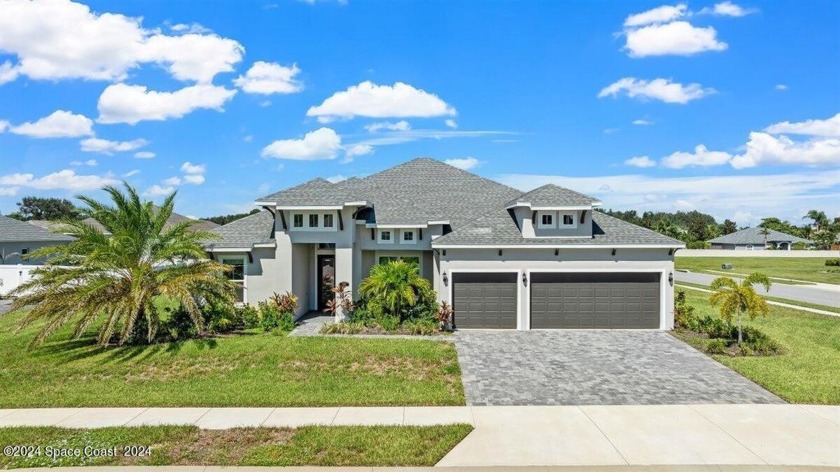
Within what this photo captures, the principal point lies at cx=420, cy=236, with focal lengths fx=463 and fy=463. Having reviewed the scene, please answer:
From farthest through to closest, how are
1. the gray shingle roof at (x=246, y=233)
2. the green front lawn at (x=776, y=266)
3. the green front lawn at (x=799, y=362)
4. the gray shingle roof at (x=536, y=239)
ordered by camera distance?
1. the green front lawn at (x=776, y=266)
2. the gray shingle roof at (x=246, y=233)
3. the gray shingle roof at (x=536, y=239)
4. the green front lawn at (x=799, y=362)

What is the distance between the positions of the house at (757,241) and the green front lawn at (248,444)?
8359 centimetres

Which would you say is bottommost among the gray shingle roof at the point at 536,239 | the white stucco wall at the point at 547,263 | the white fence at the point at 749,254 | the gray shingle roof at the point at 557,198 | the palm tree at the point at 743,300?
the white fence at the point at 749,254

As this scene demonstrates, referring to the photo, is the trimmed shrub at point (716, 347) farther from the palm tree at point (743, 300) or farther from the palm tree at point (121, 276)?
the palm tree at point (121, 276)

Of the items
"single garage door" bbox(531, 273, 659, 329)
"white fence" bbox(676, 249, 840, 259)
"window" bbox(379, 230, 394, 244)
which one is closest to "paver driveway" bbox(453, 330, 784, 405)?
"single garage door" bbox(531, 273, 659, 329)

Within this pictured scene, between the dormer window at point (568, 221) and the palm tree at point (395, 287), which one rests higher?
the dormer window at point (568, 221)

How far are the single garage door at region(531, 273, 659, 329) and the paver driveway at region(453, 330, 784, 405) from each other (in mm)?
879

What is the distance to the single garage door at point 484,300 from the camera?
16.8 meters

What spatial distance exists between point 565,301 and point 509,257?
259 cm

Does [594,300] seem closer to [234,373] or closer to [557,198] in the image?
[557,198]

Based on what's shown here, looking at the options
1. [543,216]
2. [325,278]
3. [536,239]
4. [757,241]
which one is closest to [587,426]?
[536,239]

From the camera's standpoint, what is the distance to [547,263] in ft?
55.2

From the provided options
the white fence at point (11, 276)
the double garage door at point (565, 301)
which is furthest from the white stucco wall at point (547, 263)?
the white fence at point (11, 276)

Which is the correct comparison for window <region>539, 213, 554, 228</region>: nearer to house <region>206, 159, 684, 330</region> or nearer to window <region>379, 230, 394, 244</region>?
house <region>206, 159, 684, 330</region>

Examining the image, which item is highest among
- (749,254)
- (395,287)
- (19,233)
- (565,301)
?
(19,233)
